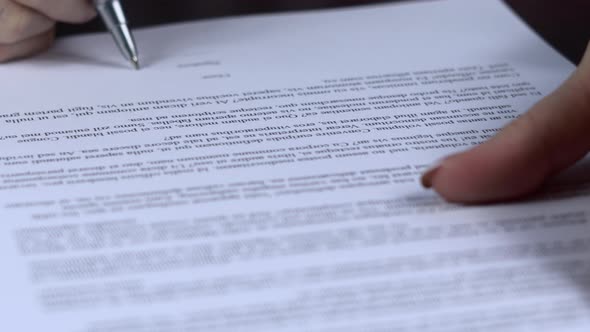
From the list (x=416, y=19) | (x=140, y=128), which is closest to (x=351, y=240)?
(x=140, y=128)

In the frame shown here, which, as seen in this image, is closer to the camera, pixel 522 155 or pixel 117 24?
pixel 522 155

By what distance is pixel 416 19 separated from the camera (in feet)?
2.29

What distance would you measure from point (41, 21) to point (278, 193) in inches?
11.4

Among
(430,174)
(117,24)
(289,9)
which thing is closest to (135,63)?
(117,24)

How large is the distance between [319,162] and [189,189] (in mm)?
84

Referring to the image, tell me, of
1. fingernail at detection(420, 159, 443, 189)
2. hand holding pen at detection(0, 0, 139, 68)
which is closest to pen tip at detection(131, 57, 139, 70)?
hand holding pen at detection(0, 0, 139, 68)

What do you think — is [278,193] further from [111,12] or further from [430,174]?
[111,12]

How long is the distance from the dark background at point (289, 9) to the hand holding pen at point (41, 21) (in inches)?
2.3

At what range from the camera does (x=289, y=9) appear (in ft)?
2.38

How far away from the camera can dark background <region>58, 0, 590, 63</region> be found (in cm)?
69

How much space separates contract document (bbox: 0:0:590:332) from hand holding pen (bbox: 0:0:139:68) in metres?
0.01

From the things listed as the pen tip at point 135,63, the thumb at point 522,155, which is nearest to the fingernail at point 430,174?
the thumb at point 522,155

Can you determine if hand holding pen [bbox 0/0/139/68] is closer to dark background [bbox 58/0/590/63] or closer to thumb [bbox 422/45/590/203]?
dark background [bbox 58/0/590/63]

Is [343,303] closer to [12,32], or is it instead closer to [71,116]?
[71,116]
